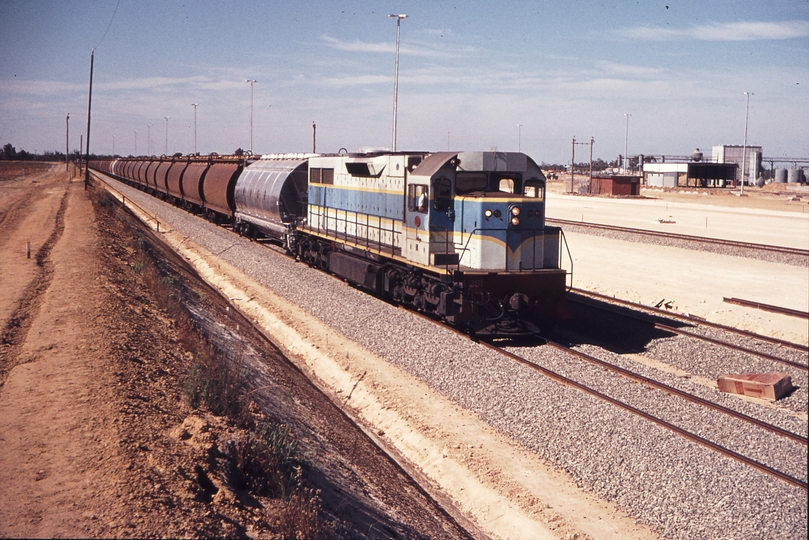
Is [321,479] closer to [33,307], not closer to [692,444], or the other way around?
[692,444]

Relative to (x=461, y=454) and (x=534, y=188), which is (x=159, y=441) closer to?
(x=461, y=454)

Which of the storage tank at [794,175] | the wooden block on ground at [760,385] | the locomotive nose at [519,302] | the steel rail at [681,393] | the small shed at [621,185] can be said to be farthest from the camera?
the storage tank at [794,175]

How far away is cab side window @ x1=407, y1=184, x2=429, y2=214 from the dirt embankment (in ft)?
15.8

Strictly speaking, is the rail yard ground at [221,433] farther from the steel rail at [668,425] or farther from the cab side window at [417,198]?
the cab side window at [417,198]

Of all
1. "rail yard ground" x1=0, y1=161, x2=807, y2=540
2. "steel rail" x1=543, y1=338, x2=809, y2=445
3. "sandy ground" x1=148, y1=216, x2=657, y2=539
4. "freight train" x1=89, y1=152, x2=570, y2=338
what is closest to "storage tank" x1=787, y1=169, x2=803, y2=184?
"rail yard ground" x1=0, y1=161, x2=807, y2=540

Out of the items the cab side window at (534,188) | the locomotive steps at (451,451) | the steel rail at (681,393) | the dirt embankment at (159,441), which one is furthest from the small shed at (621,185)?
the dirt embankment at (159,441)

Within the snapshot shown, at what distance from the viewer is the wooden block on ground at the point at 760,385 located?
437 inches

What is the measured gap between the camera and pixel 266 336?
1869 cm

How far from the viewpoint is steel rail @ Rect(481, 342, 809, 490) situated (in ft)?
29.0

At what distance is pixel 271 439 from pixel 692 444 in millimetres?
5811

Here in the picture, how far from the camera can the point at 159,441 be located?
7871mm

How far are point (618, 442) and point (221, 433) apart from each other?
558 centimetres

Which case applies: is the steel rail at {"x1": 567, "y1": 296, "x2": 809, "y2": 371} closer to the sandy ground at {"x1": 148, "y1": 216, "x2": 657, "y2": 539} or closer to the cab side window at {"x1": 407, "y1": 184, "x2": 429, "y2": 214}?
the sandy ground at {"x1": 148, "y1": 216, "x2": 657, "y2": 539}

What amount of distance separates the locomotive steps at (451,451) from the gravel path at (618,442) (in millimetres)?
282
